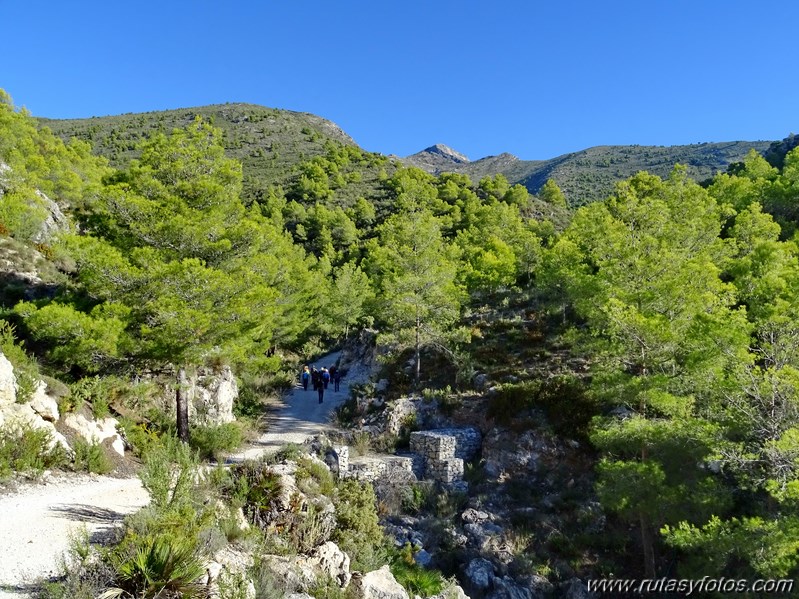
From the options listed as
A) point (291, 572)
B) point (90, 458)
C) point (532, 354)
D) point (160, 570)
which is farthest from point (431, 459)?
point (160, 570)

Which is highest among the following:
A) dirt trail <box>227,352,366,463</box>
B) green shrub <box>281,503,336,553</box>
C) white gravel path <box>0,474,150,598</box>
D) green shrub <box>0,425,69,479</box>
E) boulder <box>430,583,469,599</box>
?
green shrub <box>0,425,69,479</box>

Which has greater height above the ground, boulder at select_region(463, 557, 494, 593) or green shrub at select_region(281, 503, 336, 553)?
green shrub at select_region(281, 503, 336, 553)

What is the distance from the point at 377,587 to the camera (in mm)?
6727

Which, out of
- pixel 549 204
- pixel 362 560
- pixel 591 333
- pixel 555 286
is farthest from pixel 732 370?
pixel 549 204

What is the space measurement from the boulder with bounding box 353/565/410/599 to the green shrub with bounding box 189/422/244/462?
22.4 ft

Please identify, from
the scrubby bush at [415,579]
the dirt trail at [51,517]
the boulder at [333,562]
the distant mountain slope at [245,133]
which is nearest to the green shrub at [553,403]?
the scrubby bush at [415,579]

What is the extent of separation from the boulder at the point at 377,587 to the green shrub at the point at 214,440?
684cm

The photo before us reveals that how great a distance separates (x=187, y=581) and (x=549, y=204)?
225 feet

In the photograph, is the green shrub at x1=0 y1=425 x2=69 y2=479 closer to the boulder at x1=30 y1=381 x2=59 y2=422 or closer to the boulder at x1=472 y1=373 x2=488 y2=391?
the boulder at x1=30 y1=381 x2=59 y2=422

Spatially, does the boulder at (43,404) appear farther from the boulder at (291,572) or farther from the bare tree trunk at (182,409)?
the boulder at (291,572)

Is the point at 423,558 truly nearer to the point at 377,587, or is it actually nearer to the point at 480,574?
the point at 480,574

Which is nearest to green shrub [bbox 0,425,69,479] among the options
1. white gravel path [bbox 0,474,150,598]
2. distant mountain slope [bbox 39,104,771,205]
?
white gravel path [bbox 0,474,150,598]

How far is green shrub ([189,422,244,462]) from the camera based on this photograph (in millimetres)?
12305

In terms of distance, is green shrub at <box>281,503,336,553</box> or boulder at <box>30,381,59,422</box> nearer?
green shrub at <box>281,503,336,553</box>
